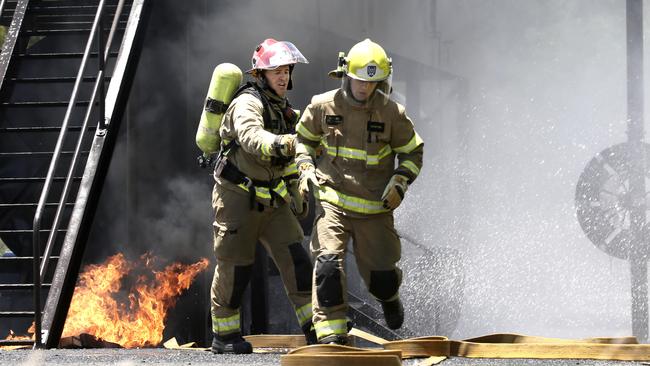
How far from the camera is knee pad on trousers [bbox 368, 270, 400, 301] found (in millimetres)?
7195

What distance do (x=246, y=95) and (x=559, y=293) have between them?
7068mm

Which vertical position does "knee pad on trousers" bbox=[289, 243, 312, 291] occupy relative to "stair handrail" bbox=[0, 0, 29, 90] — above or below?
below

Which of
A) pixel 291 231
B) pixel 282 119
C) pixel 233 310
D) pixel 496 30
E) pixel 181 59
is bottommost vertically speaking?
pixel 233 310

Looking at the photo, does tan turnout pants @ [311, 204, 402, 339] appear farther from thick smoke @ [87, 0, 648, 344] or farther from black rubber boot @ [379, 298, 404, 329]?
thick smoke @ [87, 0, 648, 344]

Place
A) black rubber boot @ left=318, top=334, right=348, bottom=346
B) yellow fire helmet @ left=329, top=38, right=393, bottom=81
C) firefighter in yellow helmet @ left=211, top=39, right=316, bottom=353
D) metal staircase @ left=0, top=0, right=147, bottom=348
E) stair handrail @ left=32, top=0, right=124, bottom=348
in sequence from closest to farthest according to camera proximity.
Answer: black rubber boot @ left=318, top=334, right=348, bottom=346 < yellow fire helmet @ left=329, top=38, right=393, bottom=81 < firefighter in yellow helmet @ left=211, top=39, right=316, bottom=353 < stair handrail @ left=32, top=0, right=124, bottom=348 < metal staircase @ left=0, top=0, right=147, bottom=348

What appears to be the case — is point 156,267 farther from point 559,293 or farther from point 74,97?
point 559,293

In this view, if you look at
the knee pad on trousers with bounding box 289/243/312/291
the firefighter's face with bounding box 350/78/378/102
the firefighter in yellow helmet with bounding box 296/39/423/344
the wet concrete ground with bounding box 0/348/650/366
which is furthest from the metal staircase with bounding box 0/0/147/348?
the firefighter's face with bounding box 350/78/378/102

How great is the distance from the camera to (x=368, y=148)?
709cm

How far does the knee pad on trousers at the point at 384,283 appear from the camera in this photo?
7.20 meters

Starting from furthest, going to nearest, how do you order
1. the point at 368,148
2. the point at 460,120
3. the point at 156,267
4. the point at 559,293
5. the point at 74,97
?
the point at 559,293
the point at 460,120
the point at 156,267
the point at 74,97
the point at 368,148

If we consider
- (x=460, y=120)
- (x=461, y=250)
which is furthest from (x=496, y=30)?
(x=461, y=250)

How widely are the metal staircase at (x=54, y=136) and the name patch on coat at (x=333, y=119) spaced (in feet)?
6.37

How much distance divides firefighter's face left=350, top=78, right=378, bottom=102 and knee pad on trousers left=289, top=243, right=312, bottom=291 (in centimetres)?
101

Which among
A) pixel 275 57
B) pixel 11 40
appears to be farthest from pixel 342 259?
pixel 11 40
